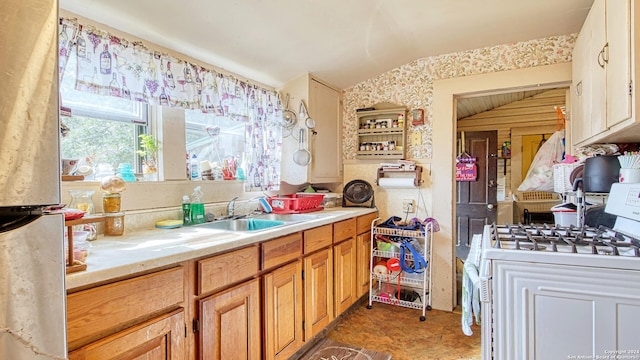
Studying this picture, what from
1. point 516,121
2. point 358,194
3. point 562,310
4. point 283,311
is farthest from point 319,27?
point 516,121

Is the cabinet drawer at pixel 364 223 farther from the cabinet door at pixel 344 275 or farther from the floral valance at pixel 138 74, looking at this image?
the floral valance at pixel 138 74

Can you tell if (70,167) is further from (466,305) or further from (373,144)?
(373,144)

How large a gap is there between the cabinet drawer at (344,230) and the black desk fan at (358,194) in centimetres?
46

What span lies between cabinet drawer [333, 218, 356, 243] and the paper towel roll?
54 centimetres

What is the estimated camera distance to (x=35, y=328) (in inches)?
24.2

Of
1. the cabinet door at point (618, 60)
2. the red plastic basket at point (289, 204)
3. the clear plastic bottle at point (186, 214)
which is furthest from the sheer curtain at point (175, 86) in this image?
the cabinet door at point (618, 60)

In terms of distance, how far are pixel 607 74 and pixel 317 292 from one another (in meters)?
1.98

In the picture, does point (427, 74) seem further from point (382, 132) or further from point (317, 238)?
point (317, 238)

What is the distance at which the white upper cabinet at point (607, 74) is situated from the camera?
1265mm

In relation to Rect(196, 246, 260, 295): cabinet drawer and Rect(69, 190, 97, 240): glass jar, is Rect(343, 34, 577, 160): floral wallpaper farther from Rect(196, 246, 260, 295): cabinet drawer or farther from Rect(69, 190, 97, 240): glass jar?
Rect(69, 190, 97, 240): glass jar

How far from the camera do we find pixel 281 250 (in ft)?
6.12

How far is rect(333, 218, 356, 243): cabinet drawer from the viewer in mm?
2480

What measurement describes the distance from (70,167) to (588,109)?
2765 mm

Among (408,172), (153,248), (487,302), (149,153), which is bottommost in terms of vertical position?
(487,302)
